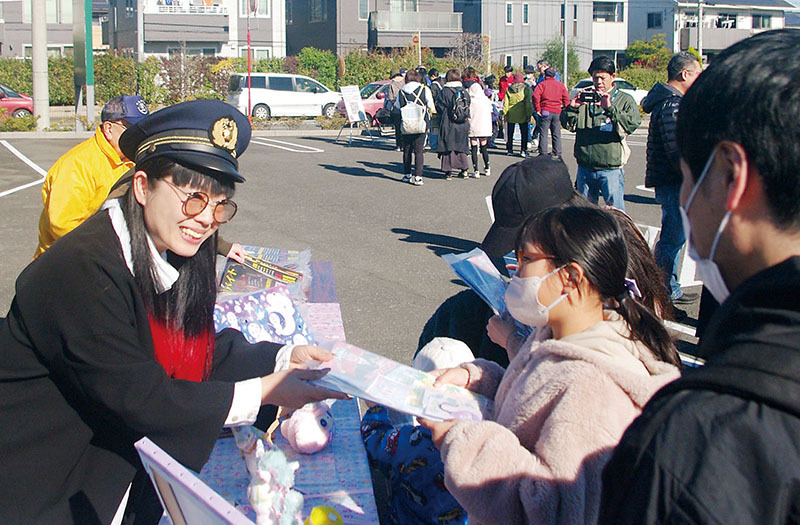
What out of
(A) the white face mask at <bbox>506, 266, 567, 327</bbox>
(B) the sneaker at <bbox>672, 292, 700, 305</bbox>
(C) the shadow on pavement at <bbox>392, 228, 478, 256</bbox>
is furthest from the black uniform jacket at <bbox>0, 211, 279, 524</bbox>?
(C) the shadow on pavement at <bbox>392, 228, 478, 256</bbox>

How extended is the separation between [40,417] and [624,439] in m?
1.66

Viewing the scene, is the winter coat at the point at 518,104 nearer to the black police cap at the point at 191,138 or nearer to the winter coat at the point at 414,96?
the winter coat at the point at 414,96

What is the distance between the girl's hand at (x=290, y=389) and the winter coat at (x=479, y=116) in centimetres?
1084

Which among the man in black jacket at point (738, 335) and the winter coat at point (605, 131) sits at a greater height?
the winter coat at point (605, 131)

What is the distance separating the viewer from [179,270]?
2504 mm

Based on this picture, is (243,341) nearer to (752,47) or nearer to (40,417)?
(40,417)

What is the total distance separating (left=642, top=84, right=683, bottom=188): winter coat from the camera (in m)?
5.95

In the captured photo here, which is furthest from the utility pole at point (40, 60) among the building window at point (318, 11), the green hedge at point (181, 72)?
the building window at point (318, 11)

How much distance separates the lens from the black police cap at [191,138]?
7.37 feet

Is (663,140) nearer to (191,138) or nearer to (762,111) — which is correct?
(191,138)

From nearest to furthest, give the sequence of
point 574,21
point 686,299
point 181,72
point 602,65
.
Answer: point 686,299 → point 602,65 → point 181,72 → point 574,21

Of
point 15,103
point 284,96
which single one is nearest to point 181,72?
point 284,96

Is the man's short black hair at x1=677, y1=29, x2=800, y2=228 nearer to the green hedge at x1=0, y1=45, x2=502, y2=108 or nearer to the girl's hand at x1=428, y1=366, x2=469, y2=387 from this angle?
the girl's hand at x1=428, y1=366, x2=469, y2=387

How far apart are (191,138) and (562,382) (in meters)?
1.24
